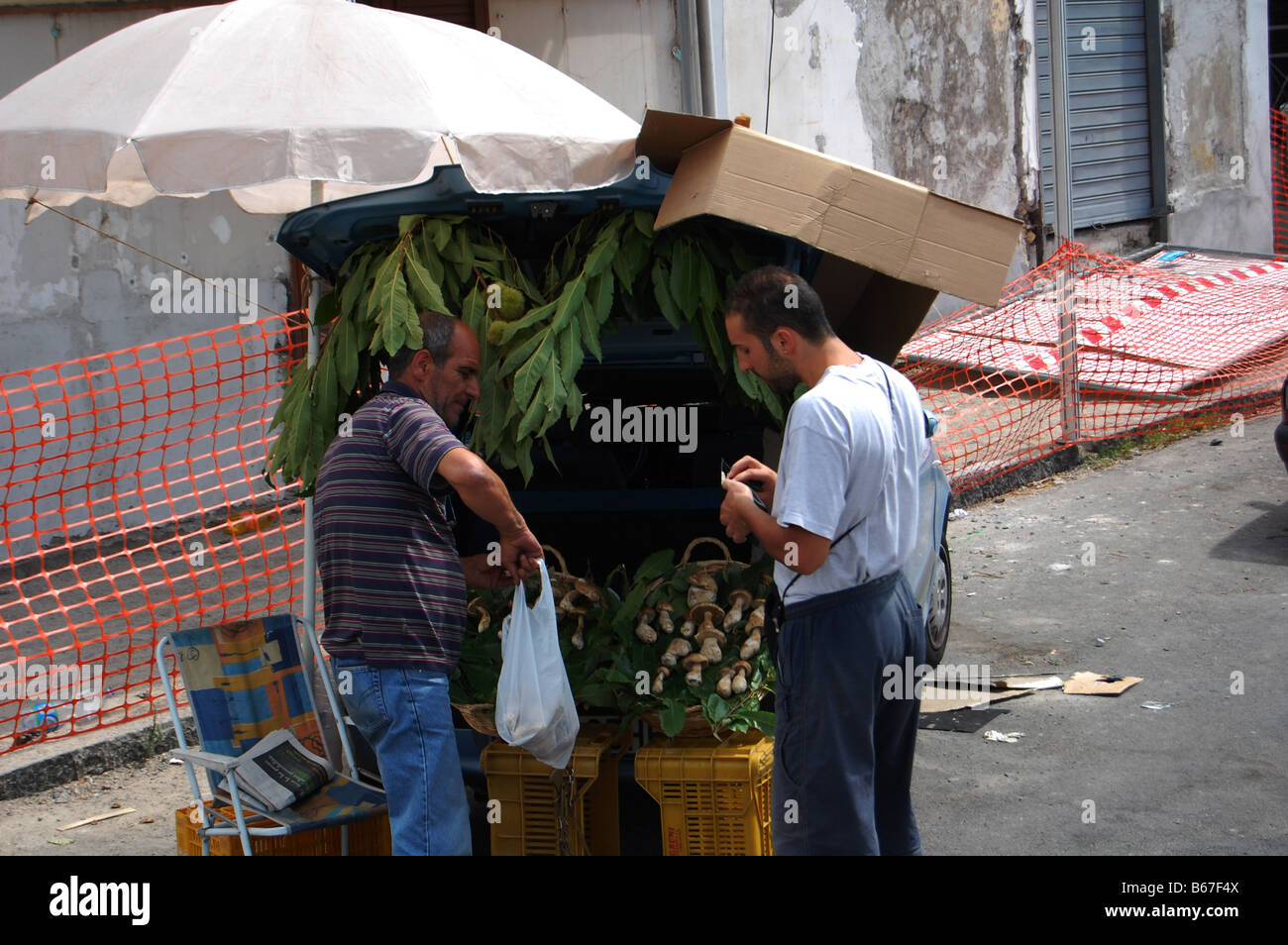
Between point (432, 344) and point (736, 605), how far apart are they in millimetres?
1392

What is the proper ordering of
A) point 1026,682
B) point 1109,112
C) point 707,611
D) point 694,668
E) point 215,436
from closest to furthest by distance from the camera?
point 694,668
point 707,611
point 1026,682
point 215,436
point 1109,112

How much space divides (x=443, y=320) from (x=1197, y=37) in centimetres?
1301

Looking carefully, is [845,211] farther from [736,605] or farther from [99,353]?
[99,353]

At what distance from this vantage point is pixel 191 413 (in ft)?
28.2

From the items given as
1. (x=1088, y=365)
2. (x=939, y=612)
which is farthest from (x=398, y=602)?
(x=1088, y=365)

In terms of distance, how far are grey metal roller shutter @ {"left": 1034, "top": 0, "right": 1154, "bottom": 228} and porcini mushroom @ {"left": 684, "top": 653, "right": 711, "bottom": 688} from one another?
10808 mm

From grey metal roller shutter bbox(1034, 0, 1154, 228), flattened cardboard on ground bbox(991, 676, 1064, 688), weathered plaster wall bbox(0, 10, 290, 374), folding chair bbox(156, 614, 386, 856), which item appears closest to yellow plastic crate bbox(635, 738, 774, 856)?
folding chair bbox(156, 614, 386, 856)

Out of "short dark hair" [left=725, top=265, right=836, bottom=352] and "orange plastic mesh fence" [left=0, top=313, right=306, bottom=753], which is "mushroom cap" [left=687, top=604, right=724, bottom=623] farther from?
"orange plastic mesh fence" [left=0, top=313, right=306, bottom=753]

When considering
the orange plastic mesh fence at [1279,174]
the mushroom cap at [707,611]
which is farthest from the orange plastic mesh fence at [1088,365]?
the mushroom cap at [707,611]

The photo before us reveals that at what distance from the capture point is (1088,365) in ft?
35.6

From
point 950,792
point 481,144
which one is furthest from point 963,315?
point 481,144

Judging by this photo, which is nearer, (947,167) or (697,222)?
(697,222)

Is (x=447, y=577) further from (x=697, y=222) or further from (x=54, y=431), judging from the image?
(x=54, y=431)

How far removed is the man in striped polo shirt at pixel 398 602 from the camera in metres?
3.61
